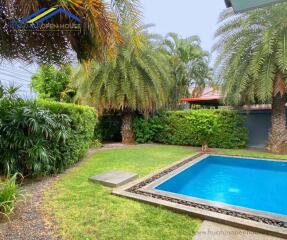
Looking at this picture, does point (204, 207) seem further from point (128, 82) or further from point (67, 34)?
point (128, 82)

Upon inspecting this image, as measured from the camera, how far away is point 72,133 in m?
8.24

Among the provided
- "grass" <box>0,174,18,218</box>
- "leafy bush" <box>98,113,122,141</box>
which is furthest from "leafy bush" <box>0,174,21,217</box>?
"leafy bush" <box>98,113,122,141</box>

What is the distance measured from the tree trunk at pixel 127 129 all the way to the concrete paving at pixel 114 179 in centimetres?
759

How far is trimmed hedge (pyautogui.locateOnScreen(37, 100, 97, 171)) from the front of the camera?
7660 millimetres

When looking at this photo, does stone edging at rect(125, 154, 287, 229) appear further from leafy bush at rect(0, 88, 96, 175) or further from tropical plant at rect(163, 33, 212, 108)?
tropical plant at rect(163, 33, 212, 108)

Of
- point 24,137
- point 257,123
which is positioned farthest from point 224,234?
point 257,123

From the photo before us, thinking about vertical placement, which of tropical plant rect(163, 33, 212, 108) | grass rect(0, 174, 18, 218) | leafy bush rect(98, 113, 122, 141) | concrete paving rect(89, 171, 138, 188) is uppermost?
tropical plant rect(163, 33, 212, 108)

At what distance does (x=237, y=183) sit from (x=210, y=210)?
3.77 m

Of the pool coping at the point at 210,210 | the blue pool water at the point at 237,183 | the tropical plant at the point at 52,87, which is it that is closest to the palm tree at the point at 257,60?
the blue pool water at the point at 237,183

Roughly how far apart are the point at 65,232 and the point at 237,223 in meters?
3.03

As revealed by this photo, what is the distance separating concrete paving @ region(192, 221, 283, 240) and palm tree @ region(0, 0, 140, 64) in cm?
372

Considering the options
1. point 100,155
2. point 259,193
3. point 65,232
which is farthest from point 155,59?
point 65,232

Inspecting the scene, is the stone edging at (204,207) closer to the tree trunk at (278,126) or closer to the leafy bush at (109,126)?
the tree trunk at (278,126)

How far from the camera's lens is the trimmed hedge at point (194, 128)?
42.7 ft
